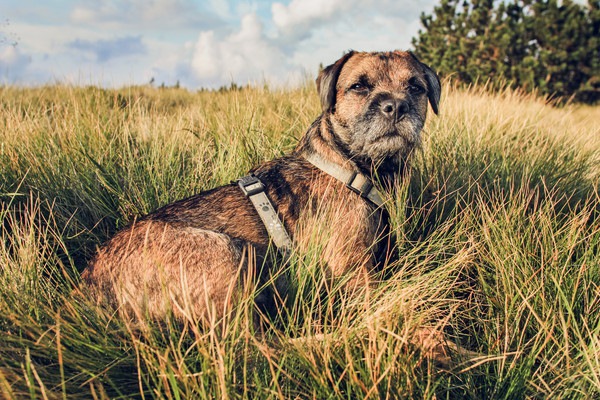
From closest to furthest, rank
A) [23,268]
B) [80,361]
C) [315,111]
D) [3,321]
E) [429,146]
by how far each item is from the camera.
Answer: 1. [80,361]
2. [3,321]
3. [23,268]
4. [429,146]
5. [315,111]

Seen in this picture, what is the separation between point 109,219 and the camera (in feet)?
12.2

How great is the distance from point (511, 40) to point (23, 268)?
17.4 meters

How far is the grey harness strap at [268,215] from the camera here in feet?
8.98

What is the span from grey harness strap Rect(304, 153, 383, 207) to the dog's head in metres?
0.18

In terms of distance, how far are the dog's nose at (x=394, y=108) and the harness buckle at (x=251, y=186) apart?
0.92 metres

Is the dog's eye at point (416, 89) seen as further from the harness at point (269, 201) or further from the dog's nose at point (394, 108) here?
the harness at point (269, 201)

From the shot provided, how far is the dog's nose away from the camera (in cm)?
291

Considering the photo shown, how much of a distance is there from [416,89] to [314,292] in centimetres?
169

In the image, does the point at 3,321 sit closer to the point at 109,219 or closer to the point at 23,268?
the point at 23,268

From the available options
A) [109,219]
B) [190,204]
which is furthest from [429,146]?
[109,219]

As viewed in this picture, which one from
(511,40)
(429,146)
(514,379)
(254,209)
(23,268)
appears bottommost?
(514,379)

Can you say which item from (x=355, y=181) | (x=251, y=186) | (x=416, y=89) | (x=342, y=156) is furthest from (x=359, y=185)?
(x=416, y=89)

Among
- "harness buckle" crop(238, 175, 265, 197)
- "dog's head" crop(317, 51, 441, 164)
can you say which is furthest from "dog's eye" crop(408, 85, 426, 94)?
"harness buckle" crop(238, 175, 265, 197)

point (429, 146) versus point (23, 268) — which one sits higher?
point (429, 146)
